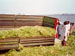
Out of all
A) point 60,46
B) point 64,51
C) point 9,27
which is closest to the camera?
point 64,51

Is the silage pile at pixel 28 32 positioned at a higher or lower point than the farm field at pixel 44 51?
higher

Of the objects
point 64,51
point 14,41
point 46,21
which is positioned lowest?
point 64,51

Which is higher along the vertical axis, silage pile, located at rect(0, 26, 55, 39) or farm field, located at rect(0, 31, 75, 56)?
silage pile, located at rect(0, 26, 55, 39)

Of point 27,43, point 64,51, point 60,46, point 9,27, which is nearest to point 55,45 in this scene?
point 60,46

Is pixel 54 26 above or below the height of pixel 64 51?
above

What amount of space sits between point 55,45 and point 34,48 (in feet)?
5.03

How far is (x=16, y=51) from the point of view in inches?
333

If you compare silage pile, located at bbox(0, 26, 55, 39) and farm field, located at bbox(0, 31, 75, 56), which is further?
silage pile, located at bbox(0, 26, 55, 39)

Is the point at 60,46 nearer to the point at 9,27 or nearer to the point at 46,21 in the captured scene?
the point at 46,21

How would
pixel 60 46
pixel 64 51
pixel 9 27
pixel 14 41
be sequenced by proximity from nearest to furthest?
pixel 14 41 → pixel 64 51 → pixel 60 46 → pixel 9 27

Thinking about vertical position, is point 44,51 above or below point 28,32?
below

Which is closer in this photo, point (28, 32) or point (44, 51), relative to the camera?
point (44, 51)

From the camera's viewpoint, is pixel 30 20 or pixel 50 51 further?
pixel 30 20

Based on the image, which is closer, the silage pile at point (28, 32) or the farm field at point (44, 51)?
the farm field at point (44, 51)
